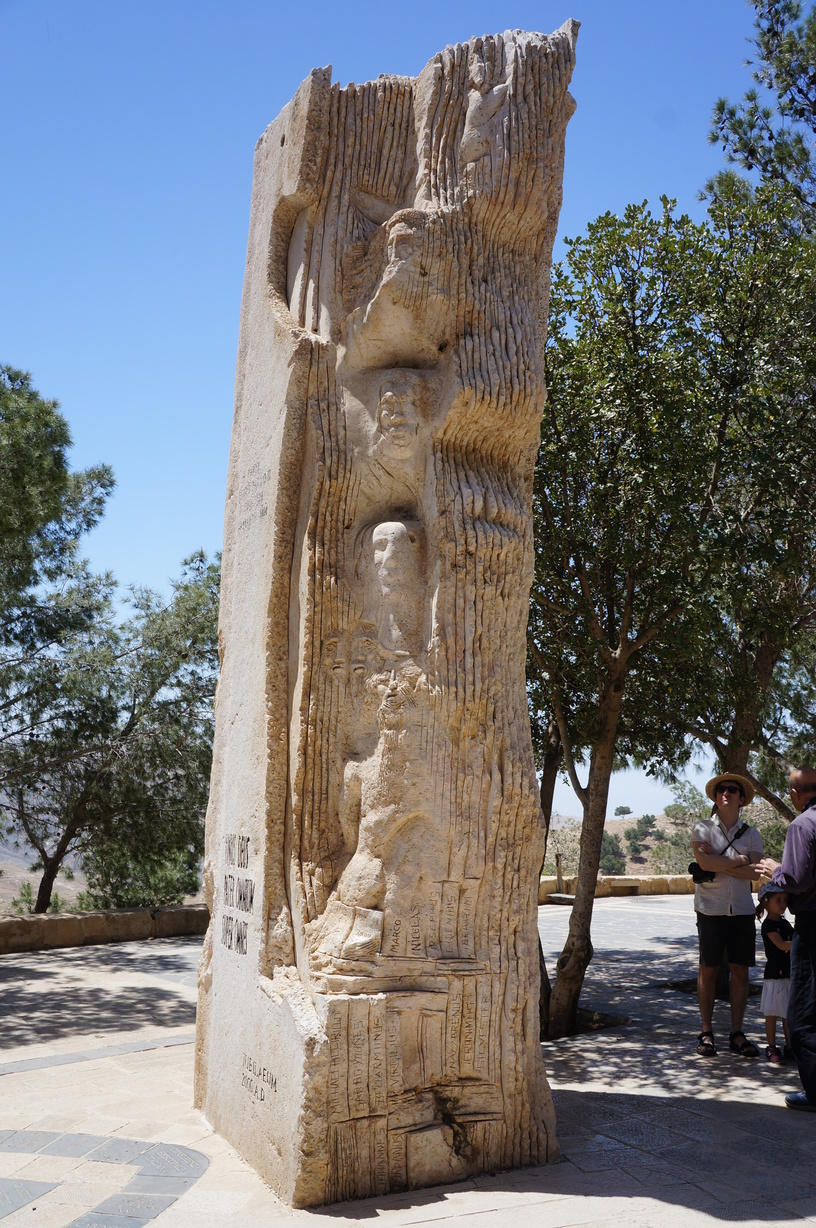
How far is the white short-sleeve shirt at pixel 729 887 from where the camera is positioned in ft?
20.0

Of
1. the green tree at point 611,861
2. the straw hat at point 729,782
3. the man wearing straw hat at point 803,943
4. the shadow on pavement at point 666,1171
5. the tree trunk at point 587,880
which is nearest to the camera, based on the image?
the shadow on pavement at point 666,1171

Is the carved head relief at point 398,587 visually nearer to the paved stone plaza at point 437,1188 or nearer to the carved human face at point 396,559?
the carved human face at point 396,559

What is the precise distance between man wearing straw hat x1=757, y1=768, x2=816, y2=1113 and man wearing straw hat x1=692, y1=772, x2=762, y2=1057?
41.4 inches

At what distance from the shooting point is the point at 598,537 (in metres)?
7.49

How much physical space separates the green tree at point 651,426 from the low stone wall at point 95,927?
514 centimetres

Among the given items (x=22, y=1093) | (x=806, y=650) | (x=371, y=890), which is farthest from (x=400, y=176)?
(x=806, y=650)

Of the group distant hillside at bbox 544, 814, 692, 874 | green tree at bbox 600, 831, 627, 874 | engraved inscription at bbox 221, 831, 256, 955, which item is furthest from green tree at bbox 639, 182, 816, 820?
green tree at bbox 600, 831, 627, 874

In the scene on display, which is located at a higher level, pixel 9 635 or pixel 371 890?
pixel 9 635

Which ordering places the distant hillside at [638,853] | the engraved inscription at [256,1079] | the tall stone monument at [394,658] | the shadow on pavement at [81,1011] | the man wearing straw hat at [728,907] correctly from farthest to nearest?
1. the distant hillside at [638,853]
2. the shadow on pavement at [81,1011]
3. the man wearing straw hat at [728,907]
4. the engraved inscription at [256,1079]
5. the tall stone monument at [394,658]

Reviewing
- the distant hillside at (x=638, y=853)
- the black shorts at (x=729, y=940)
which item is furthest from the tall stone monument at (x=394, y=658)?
the distant hillside at (x=638, y=853)

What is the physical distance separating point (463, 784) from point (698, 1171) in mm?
1746

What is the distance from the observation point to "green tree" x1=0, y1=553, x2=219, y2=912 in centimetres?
1220

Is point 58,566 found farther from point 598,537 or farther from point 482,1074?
point 482,1074

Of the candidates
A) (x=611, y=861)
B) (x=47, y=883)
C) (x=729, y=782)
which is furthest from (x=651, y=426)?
(x=611, y=861)
